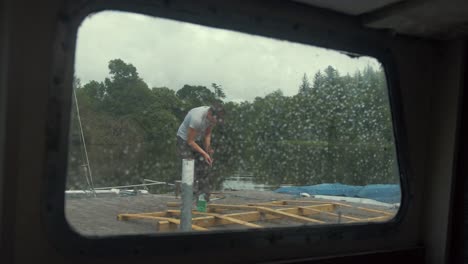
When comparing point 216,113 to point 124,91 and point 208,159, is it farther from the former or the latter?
point 124,91

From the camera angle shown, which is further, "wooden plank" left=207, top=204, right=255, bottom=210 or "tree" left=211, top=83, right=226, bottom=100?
"wooden plank" left=207, top=204, right=255, bottom=210

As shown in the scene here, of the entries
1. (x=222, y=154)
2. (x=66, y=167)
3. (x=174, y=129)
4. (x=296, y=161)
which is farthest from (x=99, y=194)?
(x=296, y=161)

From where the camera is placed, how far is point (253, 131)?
234 centimetres

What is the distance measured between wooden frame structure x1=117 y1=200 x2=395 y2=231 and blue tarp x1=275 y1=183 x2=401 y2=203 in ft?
0.22

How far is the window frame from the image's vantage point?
71.2 inches

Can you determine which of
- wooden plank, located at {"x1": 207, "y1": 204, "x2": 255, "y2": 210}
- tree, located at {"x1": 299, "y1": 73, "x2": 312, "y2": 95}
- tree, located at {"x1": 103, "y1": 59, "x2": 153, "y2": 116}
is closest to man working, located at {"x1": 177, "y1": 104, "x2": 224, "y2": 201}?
wooden plank, located at {"x1": 207, "y1": 204, "x2": 255, "y2": 210}

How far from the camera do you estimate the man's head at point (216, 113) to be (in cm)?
222

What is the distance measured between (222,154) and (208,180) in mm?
151

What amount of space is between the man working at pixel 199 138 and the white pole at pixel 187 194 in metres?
0.03

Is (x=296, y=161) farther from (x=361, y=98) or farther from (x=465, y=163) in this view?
(x=465, y=163)

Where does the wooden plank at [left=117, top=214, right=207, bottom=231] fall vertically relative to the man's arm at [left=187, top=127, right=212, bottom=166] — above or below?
below

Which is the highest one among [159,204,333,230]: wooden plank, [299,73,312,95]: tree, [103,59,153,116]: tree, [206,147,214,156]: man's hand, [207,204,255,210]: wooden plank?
[299,73,312,95]: tree

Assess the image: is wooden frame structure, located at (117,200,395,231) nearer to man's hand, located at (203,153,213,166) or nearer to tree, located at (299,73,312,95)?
man's hand, located at (203,153,213,166)

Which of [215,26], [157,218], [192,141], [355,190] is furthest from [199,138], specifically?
[355,190]
